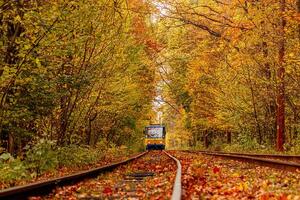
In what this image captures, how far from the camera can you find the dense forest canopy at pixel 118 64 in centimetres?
1256

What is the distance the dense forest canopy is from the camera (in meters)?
12.6

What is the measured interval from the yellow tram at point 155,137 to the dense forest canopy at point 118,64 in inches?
377

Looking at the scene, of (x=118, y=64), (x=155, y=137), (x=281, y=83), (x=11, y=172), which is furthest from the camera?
(x=155, y=137)

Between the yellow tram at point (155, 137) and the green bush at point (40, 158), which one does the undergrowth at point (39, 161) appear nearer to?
the green bush at point (40, 158)

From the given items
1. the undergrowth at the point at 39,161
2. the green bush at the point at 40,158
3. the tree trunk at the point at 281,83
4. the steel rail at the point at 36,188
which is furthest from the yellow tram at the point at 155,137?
the steel rail at the point at 36,188

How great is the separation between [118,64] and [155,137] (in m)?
33.2

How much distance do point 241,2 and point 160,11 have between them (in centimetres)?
545

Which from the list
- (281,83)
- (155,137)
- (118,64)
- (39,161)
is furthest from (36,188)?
(155,137)

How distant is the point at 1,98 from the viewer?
12.7m

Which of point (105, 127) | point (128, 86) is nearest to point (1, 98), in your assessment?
point (128, 86)

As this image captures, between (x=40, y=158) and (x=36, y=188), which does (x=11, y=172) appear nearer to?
(x=40, y=158)

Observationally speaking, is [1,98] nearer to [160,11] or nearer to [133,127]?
[160,11]

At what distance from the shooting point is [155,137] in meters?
53.7

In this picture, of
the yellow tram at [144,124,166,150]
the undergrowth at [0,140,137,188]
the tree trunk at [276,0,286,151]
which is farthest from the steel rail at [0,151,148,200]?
the yellow tram at [144,124,166,150]
